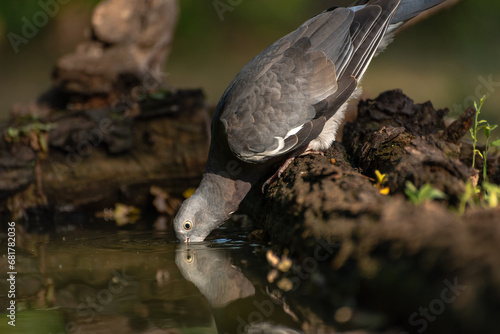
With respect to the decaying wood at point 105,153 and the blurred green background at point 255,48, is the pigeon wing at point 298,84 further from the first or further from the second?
the blurred green background at point 255,48

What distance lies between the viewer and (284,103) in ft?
13.5

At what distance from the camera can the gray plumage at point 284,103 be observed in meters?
4.06

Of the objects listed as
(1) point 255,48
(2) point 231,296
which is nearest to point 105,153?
(2) point 231,296

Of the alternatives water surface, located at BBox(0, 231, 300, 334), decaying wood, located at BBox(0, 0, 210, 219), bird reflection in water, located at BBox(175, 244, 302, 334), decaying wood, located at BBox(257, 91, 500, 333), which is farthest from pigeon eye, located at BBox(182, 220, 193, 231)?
decaying wood, located at BBox(0, 0, 210, 219)

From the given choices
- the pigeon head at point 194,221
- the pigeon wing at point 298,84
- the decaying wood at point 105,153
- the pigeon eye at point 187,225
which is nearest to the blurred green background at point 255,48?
the decaying wood at point 105,153

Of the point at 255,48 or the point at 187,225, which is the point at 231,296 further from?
the point at 255,48

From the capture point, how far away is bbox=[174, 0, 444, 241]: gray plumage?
4.06m

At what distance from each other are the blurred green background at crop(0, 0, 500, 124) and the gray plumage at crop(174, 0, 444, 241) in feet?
15.1

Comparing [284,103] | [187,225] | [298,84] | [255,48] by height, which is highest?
[298,84]

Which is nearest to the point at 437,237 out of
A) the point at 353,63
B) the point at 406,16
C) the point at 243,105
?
the point at 243,105

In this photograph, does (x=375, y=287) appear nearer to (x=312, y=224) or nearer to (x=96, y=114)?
(x=312, y=224)

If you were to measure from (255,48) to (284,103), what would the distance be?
677cm

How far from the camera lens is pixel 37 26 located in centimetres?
1045

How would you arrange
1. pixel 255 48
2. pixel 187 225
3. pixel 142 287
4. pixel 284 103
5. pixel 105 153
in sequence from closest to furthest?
pixel 142 287 < pixel 284 103 < pixel 187 225 < pixel 105 153 < pixel 255 48
